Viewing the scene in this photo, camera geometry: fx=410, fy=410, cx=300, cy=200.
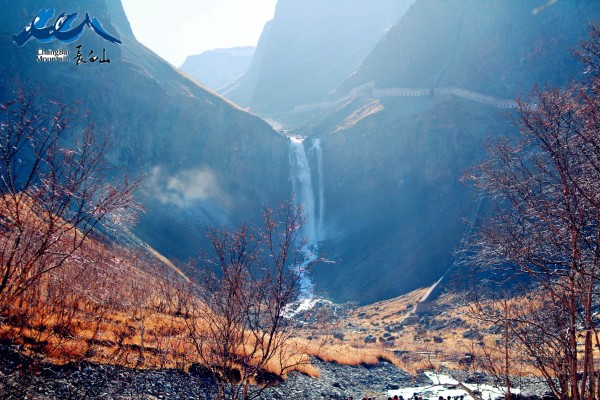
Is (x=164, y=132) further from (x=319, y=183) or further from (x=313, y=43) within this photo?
(x=313, y=43)

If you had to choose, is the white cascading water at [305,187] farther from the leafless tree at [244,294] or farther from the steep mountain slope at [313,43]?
the steep mountain slope at [313,43]

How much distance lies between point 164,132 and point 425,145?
41.5 meters

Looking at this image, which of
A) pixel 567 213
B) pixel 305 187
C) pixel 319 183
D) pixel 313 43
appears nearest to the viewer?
pixel 567 213

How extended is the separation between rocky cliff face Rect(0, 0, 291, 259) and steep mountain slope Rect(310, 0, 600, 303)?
12.0m

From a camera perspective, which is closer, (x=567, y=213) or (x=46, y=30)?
(x=567, y=213)

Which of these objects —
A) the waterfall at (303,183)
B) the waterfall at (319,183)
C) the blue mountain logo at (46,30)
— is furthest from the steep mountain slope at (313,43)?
the blue mountain logo at (46,30)

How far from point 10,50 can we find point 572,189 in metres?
63.5

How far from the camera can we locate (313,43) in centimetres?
17350

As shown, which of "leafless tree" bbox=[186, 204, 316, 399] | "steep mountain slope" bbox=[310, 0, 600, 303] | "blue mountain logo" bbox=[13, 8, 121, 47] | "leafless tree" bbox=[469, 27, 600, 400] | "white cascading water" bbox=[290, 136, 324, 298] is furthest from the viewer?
"white cascading water" bbox=[290, 136, 324, 298]

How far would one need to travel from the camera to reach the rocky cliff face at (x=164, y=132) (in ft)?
172


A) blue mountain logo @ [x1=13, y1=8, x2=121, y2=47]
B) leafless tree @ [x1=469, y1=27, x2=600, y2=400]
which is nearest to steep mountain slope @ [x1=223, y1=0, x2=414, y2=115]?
blue mountain logo @ [x1=13, y1=8, x2=121, y2=47]

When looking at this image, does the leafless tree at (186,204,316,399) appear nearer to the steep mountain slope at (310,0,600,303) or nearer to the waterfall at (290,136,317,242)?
the steep mountain slope at (310,0,600,303)

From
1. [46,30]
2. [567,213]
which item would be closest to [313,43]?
[46,30]

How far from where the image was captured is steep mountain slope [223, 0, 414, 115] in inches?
6225
